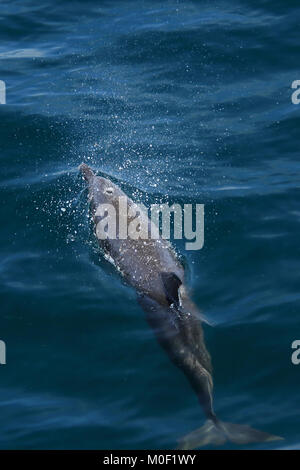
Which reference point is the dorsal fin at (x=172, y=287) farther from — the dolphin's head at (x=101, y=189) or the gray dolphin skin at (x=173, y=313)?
the dolphin's head at (x=101, y=189)

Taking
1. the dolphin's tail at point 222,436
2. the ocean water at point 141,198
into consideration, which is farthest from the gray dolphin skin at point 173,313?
the ocean water at point 141,198

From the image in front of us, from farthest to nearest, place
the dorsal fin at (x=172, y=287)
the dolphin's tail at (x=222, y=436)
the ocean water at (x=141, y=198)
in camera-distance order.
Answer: the dorsal fin at (x=172, y=287)
the ocean water at (x=141, y=198)
the dolphin's tail at (x=222, y=436)

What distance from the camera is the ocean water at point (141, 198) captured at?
43.1ft

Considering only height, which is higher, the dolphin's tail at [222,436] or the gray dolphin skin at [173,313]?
the gray dolphin skin at [173,313]

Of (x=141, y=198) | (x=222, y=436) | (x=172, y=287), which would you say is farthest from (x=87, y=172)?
(x=222, y=436)

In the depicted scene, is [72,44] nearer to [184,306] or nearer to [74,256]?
[74,256]

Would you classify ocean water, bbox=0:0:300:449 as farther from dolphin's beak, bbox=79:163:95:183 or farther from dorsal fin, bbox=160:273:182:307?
dorsal fin, bbox=160:273:182:307

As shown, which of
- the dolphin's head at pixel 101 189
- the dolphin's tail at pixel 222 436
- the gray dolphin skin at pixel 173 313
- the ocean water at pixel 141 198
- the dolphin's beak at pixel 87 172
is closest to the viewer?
the dolphin's tail at pixel 222 436

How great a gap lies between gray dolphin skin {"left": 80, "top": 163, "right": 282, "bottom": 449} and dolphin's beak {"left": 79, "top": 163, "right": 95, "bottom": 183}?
0.99 m

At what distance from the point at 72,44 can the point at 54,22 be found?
1772 millimetres

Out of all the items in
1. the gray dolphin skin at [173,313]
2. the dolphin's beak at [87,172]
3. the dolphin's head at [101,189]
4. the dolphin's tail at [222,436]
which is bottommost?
the dolphin's tail at [222,436]

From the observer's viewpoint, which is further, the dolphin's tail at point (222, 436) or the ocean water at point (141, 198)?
the ocean water at point (141, 198)

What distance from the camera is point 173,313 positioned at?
1463 centimetres

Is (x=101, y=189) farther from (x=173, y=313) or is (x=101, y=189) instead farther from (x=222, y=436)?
(x=222, y=436)
